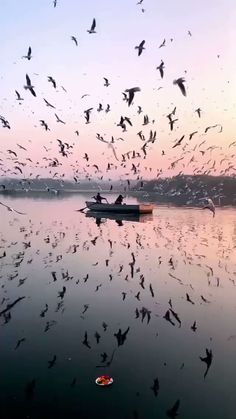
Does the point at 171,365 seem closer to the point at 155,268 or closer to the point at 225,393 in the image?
the point at 225,393

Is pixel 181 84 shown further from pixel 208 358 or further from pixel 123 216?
pixel 123 216

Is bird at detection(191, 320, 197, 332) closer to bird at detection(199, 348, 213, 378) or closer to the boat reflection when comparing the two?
bird at detection(199, 348, 213, 378)

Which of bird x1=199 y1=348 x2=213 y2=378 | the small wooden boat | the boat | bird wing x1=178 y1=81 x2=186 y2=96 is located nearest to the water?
bird x1=199 y1=348 x2=213 y2=378

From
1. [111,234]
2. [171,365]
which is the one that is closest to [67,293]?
[171,365]

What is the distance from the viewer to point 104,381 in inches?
438

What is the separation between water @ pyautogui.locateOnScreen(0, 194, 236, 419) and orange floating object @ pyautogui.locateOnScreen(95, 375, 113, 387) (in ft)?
0.53

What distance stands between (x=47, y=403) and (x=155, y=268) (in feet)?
52.3

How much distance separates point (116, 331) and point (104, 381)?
3.87 m

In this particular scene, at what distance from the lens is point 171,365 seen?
12297 millimetres

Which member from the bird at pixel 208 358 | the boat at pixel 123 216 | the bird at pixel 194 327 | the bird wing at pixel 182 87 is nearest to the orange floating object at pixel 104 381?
the bird at pixel 208 358

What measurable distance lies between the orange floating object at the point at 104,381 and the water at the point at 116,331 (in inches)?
6.4

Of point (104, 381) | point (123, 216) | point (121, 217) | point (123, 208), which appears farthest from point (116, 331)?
point (123, 216)

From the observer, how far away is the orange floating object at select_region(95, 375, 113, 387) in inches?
435

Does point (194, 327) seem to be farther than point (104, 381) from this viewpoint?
Yes
